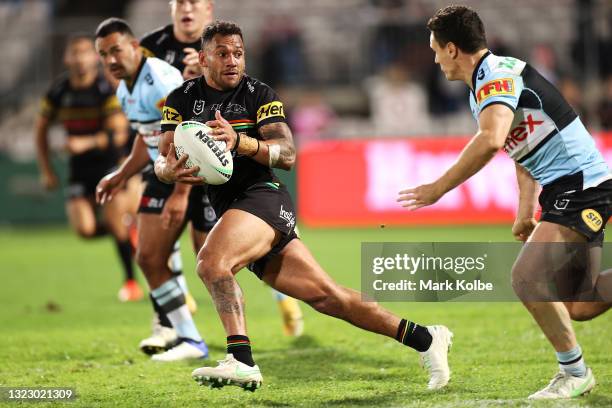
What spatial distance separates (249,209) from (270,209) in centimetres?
14

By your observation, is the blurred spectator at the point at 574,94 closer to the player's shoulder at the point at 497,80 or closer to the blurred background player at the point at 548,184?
the blurred background player at the point at 548,184

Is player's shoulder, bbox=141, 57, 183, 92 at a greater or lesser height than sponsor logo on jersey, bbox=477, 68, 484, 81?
greater

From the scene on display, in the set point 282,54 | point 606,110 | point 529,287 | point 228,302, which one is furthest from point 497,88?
point 282,54

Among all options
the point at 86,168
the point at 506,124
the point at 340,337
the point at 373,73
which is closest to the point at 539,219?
the point at 506,124

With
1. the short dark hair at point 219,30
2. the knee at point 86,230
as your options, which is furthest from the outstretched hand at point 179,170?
the knee at point 86,230

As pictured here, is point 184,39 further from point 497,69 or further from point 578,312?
point 578,312

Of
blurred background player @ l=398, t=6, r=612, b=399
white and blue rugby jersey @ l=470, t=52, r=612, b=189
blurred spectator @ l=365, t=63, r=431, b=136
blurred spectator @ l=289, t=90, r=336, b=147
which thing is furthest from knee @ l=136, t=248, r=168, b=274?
blurred spectator @ l=289, t=90, r=336, b=147

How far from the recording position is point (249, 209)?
5.99 m

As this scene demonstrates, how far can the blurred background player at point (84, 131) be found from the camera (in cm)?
1200

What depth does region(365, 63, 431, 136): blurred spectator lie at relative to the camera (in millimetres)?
18797

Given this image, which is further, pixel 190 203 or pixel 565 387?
pixel 190 203

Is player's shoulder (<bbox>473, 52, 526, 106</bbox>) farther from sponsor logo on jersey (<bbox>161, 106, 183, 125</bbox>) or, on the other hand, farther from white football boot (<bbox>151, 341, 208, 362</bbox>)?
white football boot (<bbox>151, 341, 208, 362</bbox>)

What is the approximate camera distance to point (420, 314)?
9547mm

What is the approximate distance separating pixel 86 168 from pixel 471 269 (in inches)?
293
